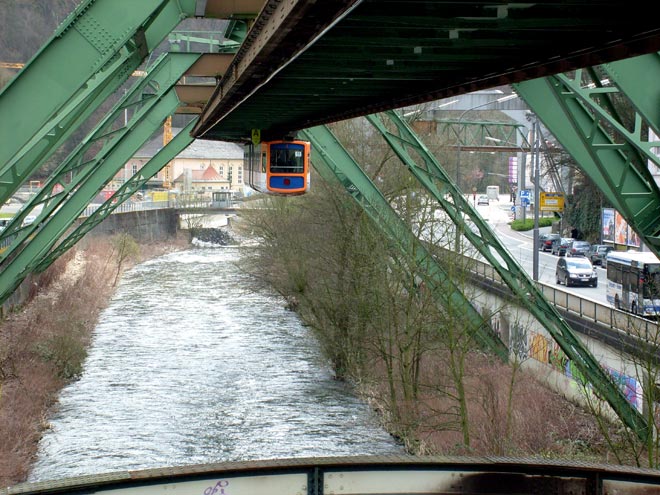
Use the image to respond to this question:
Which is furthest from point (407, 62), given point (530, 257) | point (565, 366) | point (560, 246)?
point (560, 246)

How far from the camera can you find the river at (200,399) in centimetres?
1877

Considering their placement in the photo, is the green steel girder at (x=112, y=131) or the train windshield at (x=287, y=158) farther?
the train windshield at (x=287, y=158)

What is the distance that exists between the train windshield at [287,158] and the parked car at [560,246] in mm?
22562

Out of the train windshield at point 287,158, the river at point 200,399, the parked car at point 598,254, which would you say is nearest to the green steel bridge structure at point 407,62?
the river at point 200,399

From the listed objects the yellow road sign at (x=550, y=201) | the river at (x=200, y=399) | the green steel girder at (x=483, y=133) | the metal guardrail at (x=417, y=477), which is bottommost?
the river at (x=200, y=399)

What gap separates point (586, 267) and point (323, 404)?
14.6 metres

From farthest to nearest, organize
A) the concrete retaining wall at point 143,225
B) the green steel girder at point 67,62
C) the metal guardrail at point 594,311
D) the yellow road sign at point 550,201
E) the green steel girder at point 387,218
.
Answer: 1. the concrete retaining wall at point 143,225
2. the yellow road sign at point 550,201
3. the green steel girder at point 387,218
4. the metal guardrail at point 594,311
5. the green steel girder at point 67,62

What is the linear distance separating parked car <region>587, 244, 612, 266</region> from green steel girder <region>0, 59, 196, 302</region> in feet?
79.4

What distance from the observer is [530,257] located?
3922 centimetres

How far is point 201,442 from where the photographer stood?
1956cm

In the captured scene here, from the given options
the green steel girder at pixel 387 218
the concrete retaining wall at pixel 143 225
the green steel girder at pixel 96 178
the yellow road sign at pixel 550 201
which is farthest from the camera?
the concrete retaining wall at pixel 143 225

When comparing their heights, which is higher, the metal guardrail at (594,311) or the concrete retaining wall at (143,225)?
the metal guardrail at (594,311)

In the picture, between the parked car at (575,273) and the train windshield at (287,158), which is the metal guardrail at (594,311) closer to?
the train windshield at (287,158)

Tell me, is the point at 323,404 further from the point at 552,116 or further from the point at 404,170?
the point at 552,116
